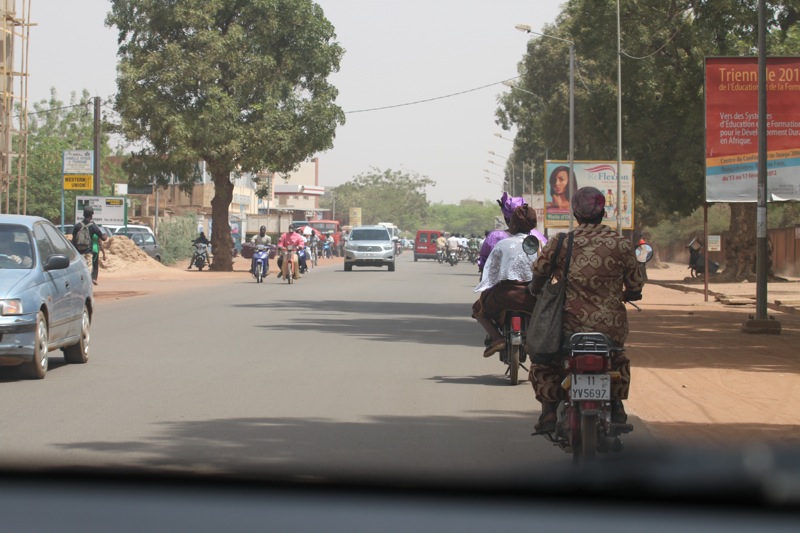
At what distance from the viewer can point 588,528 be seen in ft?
19.8

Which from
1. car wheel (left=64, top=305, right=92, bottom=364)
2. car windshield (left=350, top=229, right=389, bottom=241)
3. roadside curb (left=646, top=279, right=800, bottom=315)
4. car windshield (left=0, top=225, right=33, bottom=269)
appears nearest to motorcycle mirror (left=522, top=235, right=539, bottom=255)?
car windshield (left=0, top=225, right=33, bottom=269)

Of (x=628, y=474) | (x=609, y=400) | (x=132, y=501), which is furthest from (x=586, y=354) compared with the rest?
(x=132, y=501)

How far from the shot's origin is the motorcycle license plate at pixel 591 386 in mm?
6797

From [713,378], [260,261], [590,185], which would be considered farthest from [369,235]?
[713,378]

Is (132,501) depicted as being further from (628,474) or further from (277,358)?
(277,358)

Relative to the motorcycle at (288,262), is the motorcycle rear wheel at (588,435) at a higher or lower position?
lower

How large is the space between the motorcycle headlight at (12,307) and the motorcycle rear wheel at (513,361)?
4672 millimetres

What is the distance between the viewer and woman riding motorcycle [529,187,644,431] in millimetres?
7094

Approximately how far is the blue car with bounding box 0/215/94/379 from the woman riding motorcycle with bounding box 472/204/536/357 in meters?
4.23

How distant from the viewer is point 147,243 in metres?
47.4

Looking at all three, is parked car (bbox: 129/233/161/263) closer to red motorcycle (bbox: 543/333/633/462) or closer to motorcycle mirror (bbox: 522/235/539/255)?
motorcycle mirror (bbox: 522/235/539/255)

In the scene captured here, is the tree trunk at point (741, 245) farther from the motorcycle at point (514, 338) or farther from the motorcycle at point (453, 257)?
the motorcycle at point (514, 338)

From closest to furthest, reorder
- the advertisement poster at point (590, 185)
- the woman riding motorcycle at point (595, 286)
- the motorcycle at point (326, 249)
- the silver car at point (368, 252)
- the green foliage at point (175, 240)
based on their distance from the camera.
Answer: the woman riding motorcycle at point (595, 286) < the advertisement poster at point (590, 185) < the silver car at point (368, 252) < the green foliage at point (175, 240) < the motorcycle at point (326, 249)

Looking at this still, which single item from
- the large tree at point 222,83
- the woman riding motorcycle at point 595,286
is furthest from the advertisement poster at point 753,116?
the large tree at point 222,83
